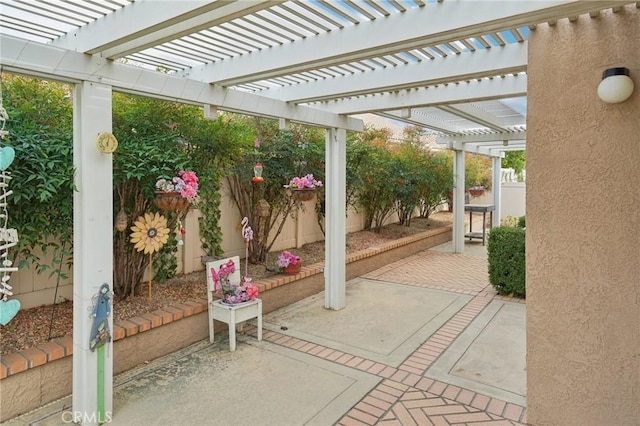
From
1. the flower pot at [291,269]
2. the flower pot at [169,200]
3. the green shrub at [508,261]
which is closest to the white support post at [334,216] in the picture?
the flower pot at [291,269]

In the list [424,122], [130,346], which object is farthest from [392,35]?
[424,122]

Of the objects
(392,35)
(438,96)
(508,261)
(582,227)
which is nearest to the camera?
(582,227)

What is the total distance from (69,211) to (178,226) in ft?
5.81

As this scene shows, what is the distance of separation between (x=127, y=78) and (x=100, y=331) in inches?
81.6

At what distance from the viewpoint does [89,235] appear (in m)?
3.19

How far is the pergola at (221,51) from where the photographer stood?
275 centimetres

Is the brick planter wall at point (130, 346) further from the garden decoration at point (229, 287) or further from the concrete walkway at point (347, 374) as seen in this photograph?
the garden decoration at point (229, 287)

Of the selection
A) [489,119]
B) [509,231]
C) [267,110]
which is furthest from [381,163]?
[267,110]

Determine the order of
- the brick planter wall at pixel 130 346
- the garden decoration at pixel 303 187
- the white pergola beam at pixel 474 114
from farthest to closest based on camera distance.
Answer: the white pergola beam at pixel 474 114 < the garden decoration at pixel 303 187 < the brick planter wall at pixel 130 346

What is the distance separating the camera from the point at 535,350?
3.18 meters

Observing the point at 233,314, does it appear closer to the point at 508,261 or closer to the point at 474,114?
the point at 508,261

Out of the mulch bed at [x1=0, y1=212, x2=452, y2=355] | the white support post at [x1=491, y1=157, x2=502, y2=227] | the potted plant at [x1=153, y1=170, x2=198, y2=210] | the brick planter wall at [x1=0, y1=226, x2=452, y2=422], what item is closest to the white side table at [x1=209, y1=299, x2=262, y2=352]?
the brick planter wall at [x1=0, y1=226, x2=452, y2=422]

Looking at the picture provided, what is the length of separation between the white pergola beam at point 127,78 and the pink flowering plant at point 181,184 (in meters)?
0.77

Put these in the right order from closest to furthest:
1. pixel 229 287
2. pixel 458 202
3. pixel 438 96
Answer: pixel 229 287 < pixel 438 96 < pixel 458 202
